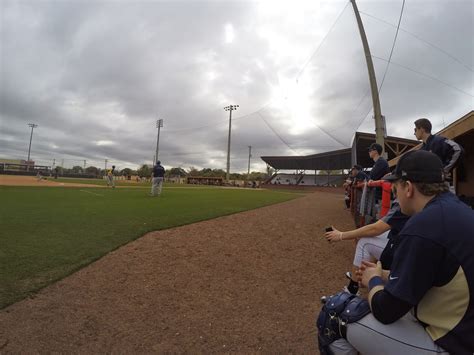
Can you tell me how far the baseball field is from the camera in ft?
9.34

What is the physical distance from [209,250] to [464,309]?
14.9 feet

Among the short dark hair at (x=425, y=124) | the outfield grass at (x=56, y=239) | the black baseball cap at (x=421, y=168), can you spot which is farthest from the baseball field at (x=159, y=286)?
the short dark hair at (x=425, y=124)

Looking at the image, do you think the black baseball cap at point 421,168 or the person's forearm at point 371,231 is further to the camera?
the person's forearm at point 371,231

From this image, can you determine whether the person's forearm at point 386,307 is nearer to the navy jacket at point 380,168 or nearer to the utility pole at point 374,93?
the navy jacket at point 380,168

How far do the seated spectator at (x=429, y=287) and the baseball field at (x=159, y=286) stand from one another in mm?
1626

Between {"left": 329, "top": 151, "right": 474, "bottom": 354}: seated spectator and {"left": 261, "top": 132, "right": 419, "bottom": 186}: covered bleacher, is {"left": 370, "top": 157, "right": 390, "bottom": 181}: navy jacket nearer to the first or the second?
{"left": 329, "top": 151, "right": 474, "bottom": 354}: seated spectator

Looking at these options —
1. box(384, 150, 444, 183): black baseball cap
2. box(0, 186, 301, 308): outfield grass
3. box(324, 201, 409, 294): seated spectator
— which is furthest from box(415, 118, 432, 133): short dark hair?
box(0, 186, 301, 308): outfield grass

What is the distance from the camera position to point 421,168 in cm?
155

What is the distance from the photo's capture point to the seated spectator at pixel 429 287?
1286 millimetres

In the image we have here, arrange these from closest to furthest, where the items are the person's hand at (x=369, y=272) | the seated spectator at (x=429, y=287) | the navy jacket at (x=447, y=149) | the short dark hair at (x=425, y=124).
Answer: the seated spectator at (x=429, y=287)
the person's hand at (x=369, y=272)
the navy jacket at (x=447, y=149)
the short dark hair at (x=425, y=124)

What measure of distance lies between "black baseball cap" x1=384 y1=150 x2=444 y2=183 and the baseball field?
83.1 inches

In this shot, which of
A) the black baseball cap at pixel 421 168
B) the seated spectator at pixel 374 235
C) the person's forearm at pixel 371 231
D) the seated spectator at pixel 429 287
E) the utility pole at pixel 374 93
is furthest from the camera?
the utility pole at pixel 374 93

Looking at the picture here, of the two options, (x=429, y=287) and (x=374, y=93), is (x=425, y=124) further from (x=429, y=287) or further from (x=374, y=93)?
(x=374, y=93)

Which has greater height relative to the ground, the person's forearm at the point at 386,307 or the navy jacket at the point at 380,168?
the navy jacket at the point at 380,168
